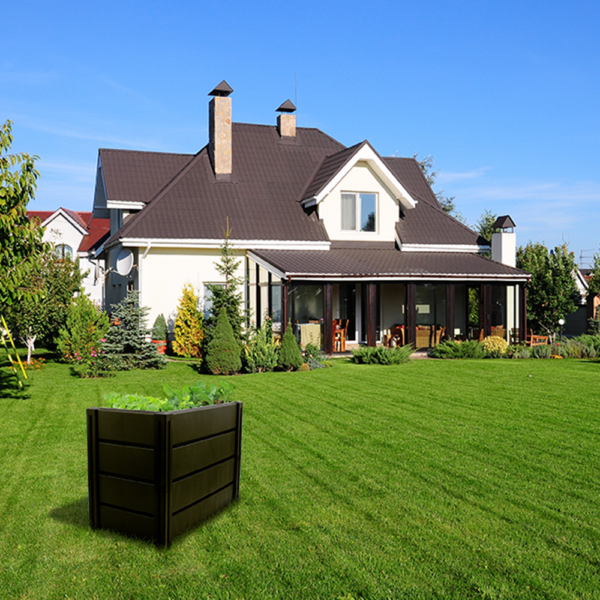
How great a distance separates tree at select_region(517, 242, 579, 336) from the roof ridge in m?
13.9

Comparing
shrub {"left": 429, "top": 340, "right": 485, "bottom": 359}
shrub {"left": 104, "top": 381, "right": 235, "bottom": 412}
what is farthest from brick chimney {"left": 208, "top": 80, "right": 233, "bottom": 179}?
shrub {"left": 104, "top": 381, "right": 235, "bottom": 412}

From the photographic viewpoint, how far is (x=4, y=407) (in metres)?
11.2

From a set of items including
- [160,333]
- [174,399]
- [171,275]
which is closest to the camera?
[174,399]

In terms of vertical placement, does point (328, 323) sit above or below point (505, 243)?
below

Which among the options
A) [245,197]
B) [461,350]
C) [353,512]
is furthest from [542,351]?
[353,512]

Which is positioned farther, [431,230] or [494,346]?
[431,230]

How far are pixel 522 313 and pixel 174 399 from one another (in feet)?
62.6

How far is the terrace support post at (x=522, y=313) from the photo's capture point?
875 inches

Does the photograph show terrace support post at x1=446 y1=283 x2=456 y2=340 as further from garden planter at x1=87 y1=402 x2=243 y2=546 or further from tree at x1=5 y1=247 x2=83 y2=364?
garden planter at x1=87 y1=402 x2=243 y2=546

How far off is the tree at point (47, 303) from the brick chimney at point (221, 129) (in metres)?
7.91

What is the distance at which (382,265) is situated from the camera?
21672 mm

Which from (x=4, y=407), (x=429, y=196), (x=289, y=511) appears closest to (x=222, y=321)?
(x=4, y=407)

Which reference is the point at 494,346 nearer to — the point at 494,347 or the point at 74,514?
the point at 494,347

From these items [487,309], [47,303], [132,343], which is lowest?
[132,343]
